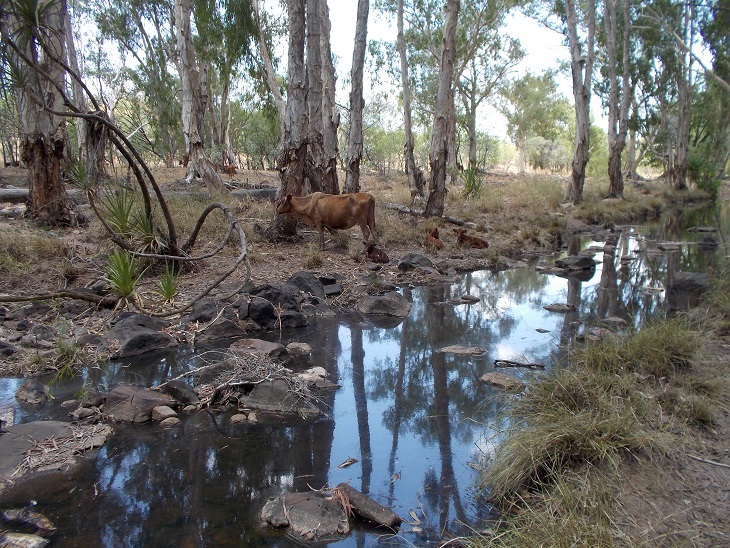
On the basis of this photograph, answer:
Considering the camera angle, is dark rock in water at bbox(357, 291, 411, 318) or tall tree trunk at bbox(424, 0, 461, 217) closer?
dark rock in water at bbox(357, 291, 411, 318)

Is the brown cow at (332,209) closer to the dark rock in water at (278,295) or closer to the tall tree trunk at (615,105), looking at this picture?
the dark rock in water at (278,295)

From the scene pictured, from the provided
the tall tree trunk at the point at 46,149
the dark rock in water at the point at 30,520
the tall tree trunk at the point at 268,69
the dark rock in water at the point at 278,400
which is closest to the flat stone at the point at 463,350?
the dark rock in water at the point at 278,400

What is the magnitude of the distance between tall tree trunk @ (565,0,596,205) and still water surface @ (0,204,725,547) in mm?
13318

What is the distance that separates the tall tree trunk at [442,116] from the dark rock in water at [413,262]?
4160mm

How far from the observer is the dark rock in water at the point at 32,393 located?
4742 millimetres

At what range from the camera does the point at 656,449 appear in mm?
3410

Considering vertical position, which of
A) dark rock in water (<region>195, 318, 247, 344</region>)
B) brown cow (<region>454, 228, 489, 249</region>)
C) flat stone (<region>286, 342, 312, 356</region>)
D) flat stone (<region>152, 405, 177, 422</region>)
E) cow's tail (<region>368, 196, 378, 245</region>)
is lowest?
flat stone (<region>152, 405, 177, 422</region>)

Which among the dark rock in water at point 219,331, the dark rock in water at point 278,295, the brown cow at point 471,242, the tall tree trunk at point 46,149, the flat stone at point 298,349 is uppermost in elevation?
the tall tree trunk at point 46,149

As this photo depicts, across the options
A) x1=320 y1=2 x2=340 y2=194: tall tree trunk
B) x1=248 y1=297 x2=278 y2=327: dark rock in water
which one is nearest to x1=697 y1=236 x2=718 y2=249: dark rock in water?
x1=320 y1=2 x2=340 y2=194: tall tree trunk

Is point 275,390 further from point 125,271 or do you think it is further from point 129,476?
point 125,271

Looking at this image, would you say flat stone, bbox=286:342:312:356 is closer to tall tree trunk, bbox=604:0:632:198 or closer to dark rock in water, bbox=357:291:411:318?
dark rock in water, bbox=357:291:411:318

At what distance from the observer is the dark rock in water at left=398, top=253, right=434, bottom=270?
9.78 m

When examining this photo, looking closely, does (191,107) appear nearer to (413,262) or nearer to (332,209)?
(332,209)

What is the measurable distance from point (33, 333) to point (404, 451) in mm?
4500
